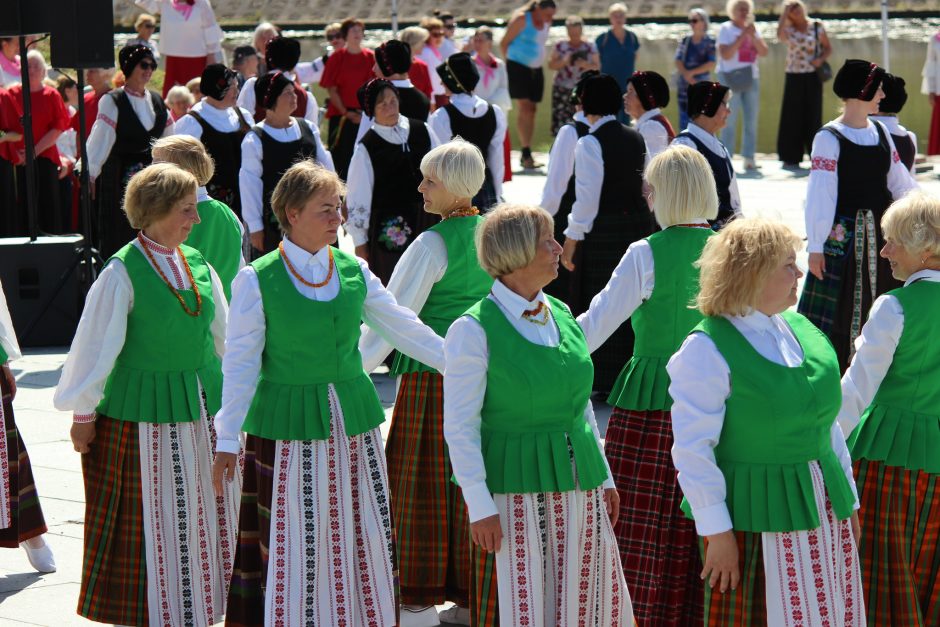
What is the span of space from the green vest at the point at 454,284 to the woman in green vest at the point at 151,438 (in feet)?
2.26

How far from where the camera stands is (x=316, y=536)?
407 cm

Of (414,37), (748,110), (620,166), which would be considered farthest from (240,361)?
(748,110)

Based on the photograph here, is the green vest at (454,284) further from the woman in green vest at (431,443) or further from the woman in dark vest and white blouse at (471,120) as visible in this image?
the woman in dark vest and white blouse at (471,120)

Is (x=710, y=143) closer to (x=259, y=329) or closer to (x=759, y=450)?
(x=259, y=329)

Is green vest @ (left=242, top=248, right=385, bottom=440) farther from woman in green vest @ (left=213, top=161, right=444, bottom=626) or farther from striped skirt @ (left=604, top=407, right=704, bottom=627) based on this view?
striped skirt @ (left=604, top=407, right=704, bottom=627)

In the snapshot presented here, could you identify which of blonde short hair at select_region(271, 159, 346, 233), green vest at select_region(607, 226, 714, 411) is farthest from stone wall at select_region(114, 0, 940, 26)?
blonde short hair at select_region(271, 159, 346, 233)

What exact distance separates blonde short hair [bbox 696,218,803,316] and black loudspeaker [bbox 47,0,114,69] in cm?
672

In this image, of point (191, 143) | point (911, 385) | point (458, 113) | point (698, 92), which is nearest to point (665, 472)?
point (911, 385)

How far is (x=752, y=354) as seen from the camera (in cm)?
349

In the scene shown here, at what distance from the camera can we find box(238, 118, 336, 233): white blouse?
7.93 m

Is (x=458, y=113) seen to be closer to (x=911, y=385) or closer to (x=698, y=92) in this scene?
(x=698, y=92)

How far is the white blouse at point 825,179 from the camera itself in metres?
6.81

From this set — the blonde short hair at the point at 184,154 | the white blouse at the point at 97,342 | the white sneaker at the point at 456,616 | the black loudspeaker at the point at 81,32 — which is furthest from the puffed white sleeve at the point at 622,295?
the black loudspeaker at the point at 81,32

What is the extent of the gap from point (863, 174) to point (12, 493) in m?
3.93
